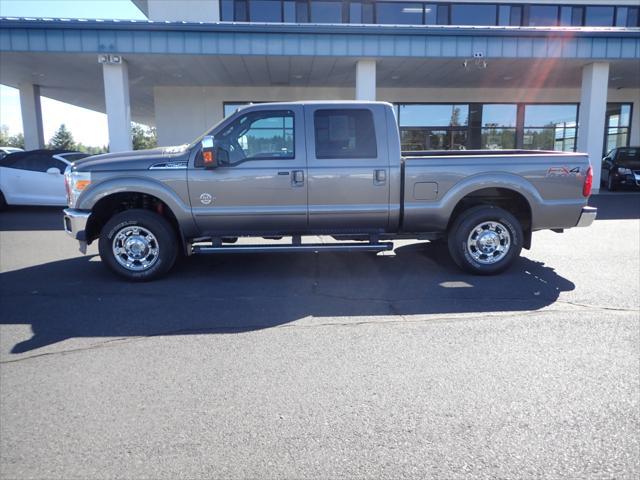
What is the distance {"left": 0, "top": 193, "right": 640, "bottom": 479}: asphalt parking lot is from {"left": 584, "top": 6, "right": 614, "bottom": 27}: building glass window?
1894cm

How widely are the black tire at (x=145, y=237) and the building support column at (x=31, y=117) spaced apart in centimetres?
1587

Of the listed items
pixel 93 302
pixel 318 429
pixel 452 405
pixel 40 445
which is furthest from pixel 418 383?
pixel 93 302

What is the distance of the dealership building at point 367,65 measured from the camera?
13.1 metres

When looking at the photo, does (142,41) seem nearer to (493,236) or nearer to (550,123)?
(493,236)

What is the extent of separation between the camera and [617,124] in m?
21.5

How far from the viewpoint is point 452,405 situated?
314 centimetres

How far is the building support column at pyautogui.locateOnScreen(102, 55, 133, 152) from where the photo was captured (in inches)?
544

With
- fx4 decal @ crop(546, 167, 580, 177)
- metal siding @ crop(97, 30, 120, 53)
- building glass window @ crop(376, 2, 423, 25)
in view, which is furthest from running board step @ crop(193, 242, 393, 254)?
building glass window @ crop(376, 2, 423, 25)

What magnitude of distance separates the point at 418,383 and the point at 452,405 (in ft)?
1.13

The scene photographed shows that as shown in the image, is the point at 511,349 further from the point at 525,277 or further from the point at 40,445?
the point at 40,445

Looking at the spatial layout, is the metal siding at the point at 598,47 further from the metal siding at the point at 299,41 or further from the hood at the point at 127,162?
the hood at the point at 127,162

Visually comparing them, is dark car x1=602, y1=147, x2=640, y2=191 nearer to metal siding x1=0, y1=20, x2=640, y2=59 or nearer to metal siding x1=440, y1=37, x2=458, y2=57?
metal siding x1=0, y1=20, x2=640, y2=59

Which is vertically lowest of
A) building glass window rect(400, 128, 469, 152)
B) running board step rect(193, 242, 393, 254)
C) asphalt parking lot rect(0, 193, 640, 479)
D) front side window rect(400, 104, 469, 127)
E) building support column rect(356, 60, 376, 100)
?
asphalt parking lot rect(0, 193, 640, 479)

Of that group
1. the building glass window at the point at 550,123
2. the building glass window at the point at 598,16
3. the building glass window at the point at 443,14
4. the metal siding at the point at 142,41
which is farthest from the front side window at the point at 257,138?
the building glass window at the point at 598,16
